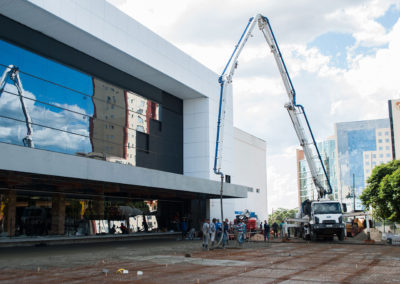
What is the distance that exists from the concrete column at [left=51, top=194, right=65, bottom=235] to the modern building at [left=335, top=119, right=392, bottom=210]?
14408 centimetres

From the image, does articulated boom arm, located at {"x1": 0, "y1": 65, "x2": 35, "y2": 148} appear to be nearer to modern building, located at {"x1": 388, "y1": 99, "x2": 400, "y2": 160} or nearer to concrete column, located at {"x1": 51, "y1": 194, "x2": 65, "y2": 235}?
concrete column, located at {"x1": 51, "y1": 194, "x2": 65, "y2": 235}

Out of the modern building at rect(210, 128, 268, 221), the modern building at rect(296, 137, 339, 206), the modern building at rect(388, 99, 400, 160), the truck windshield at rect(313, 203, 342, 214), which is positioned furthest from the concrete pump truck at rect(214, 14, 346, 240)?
the modern building at rect(296, 137, 339, 206)

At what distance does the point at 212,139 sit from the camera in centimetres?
3909

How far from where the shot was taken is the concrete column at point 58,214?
1007 inches

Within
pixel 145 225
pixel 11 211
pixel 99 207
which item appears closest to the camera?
pixel 11 211

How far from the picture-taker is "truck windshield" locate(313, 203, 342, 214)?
30.6 meters

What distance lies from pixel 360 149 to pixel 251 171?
4591 inches

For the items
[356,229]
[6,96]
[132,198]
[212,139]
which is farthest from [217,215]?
[6,96]

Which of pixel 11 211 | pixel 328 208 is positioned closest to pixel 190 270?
pixel 11 211

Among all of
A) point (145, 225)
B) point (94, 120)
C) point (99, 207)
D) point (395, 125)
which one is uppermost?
point (395, 125)

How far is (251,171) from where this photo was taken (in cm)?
5744

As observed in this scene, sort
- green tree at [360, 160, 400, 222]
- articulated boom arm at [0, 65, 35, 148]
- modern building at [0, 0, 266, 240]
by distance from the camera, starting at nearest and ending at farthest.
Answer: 1. modern building at [0, 0, 266, 240]
2. articulated boom arm at [0, 65, 35, 148]
3. green tree at [360, 160, 400, 222]

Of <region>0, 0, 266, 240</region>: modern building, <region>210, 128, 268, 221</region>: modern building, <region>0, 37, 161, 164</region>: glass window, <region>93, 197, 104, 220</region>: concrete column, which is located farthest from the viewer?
<region>210, 128, 268, 221</region>: modern building

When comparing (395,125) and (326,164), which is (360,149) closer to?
(326,164)
